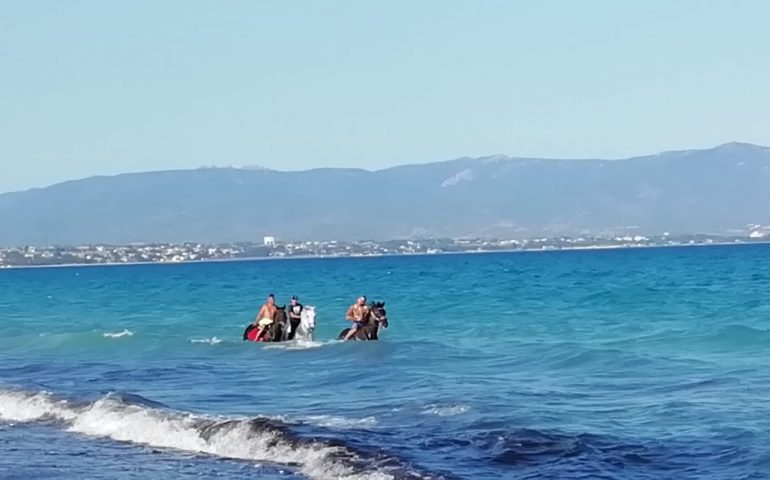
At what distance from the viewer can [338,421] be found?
770 inches

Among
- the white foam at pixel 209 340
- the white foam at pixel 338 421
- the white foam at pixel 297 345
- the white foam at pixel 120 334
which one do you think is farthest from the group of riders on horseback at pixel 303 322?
the white foam at pixel 338 421

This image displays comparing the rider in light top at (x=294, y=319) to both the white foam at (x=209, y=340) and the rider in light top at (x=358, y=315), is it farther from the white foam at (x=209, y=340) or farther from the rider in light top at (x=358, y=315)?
the white foam at (x=209, y=340)

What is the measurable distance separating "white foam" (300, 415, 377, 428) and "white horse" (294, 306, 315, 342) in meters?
14.6

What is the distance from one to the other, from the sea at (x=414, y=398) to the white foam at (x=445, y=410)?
94mm

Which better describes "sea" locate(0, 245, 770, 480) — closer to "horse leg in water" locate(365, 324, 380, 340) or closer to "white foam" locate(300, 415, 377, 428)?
"white foam" locate(300, 415, 377, 428)

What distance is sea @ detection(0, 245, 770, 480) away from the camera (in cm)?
1648

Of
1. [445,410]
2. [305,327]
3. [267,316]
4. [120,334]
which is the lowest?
[120,334]

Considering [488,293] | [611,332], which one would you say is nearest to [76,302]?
[488,293]

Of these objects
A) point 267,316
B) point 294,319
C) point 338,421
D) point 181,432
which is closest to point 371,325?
point 294,319

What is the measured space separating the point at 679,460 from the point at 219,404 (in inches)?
344

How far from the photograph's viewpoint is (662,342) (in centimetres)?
3188

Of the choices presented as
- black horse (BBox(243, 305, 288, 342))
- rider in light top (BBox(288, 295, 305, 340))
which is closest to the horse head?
rider in light top (BBox(288, 295, 305, 340))

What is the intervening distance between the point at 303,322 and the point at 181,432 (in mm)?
15857

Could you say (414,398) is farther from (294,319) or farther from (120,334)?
(120,334)
